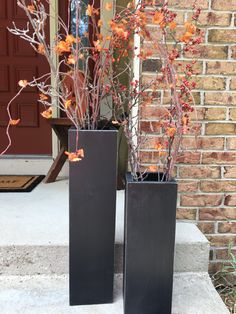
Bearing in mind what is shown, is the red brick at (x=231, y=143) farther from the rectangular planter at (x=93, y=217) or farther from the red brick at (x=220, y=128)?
the rectangular planter at (x=93, y=217)

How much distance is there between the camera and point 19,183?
281 centimetres

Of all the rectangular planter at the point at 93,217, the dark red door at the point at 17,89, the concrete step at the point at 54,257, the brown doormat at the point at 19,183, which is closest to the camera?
the rectangular planter at the point at 93,217

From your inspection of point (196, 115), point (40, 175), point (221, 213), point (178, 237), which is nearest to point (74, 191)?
point (178, 237)

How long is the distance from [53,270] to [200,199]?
0.87 metres

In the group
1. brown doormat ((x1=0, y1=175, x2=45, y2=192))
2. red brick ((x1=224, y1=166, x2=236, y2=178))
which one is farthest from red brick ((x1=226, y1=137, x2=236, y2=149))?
brown doormat ((x1=0, y1=175, x2=45, y2=192))

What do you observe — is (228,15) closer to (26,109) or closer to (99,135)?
(99,135)

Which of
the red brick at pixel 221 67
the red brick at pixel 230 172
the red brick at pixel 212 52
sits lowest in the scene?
the red brick at pixel 230 172

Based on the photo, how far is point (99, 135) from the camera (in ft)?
4.65

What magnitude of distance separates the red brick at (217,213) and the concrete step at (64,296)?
1.11ft

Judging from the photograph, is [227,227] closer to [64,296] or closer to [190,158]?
[190,158]

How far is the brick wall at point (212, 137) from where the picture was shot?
1876mm

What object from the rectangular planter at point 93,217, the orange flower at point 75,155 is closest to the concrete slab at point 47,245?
the rectangular planter at point 93,217

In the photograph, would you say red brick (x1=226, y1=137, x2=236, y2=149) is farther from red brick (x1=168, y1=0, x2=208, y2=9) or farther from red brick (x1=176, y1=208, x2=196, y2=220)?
red brick (x1=168, y1=0, x2=208, y2=9)

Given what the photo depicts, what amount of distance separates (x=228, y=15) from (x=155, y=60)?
446mm
